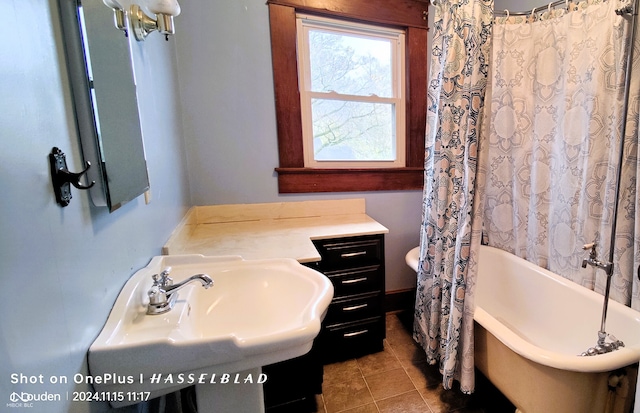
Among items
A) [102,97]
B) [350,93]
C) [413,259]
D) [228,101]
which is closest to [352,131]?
[350,93]

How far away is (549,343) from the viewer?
1.55 meters

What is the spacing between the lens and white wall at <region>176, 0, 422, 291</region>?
176cm

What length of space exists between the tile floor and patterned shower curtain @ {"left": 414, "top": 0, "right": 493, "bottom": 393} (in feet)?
0.47

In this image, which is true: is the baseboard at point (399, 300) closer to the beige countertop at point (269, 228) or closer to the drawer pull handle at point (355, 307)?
the drawer pull handle at point (355, 307)

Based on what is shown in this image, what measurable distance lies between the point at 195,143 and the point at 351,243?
3.93 feet

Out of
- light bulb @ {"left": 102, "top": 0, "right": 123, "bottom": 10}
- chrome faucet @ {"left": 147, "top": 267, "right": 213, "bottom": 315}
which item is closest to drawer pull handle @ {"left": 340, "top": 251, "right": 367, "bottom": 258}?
chrome faucet @ {"left": 147, "top": 267, "right": 213, "bottom": 315}

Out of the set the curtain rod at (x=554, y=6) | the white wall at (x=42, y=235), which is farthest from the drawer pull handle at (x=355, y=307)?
the curtain rod at (x=554, y=6)

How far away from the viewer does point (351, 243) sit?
168 centimetres

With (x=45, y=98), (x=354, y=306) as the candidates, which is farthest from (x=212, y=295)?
(x=354, y=306)

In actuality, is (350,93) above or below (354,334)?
above

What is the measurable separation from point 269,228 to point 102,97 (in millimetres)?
1219

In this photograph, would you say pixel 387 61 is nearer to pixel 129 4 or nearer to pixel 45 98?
pixel 129 4

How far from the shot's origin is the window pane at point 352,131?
2057 mm

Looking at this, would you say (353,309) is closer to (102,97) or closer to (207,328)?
(207,328)
